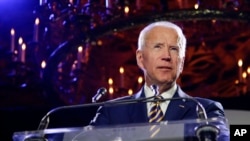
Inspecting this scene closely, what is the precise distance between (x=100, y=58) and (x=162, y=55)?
28.2 inches

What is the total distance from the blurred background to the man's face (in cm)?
34

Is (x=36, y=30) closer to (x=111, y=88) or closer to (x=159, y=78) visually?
(x=111, y=88)

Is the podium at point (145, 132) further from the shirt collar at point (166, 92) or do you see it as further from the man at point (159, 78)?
the shirt collar at point (166, 92)

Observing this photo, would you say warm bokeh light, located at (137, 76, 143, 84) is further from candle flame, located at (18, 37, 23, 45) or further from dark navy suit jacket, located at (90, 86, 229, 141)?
candle flame, located at (18, 37, 23, 45)

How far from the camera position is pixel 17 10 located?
292 cm

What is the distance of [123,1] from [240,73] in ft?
2.33

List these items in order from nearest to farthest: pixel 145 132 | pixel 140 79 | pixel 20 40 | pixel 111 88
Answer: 1. pixel 145 132
2. pixel 140 79
3. pixel 111 88
4. pixel 20 40

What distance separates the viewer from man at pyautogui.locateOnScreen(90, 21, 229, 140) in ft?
6.22

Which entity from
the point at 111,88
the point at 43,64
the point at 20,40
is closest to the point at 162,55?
the point at 111,88

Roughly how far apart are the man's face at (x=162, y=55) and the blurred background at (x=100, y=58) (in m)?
0.34

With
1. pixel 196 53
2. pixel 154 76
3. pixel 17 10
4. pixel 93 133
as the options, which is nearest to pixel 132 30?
pixel 196 53

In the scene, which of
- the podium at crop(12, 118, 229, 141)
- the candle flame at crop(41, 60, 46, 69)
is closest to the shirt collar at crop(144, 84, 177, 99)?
the podium at crop(12, 118, 229, 141)

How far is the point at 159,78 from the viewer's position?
2008mm

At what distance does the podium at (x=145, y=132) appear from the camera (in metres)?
1.17
